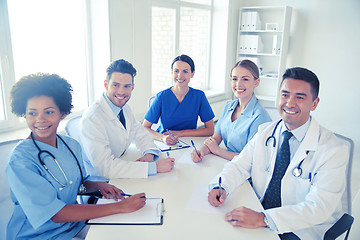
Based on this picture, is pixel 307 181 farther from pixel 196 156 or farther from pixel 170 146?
pixel 170 146

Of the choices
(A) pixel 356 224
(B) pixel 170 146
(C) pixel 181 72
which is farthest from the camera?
(C) pixel 181 72

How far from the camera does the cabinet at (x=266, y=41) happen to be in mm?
4352

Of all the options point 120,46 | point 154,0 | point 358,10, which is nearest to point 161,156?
point 120,46

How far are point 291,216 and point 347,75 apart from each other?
362 cm

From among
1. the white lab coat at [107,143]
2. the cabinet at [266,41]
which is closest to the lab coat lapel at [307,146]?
the white lab coat at [107,143]

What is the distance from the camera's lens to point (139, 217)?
3.95 ft

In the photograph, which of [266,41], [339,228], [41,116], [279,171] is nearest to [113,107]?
[41,116]

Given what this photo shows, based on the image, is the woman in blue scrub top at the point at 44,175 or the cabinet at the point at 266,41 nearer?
the woman in blue scrub top at the point at 44,175

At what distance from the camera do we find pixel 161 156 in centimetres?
191

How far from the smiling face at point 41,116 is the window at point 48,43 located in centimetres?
97

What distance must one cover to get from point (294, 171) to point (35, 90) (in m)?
1.20

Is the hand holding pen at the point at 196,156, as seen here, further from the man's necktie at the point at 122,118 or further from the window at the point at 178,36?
the window at the point at 178,36

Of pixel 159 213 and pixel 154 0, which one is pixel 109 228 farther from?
pixel 154 0

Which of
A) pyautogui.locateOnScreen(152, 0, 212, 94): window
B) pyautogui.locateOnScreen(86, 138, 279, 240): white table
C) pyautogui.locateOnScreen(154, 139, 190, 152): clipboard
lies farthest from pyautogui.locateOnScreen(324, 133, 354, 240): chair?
pyautogui.locateOnScreen(152, 0, 212, 94): window
